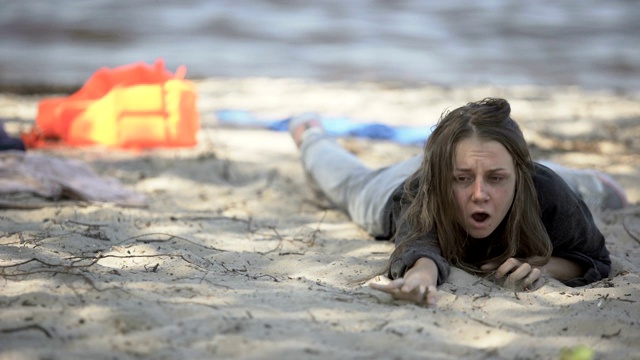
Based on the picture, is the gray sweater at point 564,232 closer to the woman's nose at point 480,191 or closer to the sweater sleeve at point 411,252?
the sweater sleeve at point 411,252

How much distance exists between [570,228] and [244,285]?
1.28m

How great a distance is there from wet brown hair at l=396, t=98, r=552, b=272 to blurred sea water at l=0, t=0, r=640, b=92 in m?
5.70

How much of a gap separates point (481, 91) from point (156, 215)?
457cm

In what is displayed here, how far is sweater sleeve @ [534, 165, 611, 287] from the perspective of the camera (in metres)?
3.08

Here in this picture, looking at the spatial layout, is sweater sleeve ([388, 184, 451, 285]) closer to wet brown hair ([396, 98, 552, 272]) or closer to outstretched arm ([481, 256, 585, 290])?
wet brown hair ([396, 98, 552, 272])

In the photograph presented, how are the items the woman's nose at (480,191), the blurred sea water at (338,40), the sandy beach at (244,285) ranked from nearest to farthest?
the sandy beach at (244,285)
the woman's nose at (480,191)
the blurred sea water at (338,40)

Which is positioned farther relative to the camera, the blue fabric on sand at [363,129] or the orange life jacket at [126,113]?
the blue fabric on sand at [363,129]

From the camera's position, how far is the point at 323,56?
10367 mm

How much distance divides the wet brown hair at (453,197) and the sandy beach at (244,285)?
0.52 ft

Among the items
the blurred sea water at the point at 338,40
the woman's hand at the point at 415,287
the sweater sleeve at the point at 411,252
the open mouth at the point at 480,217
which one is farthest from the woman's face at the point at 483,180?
the blurred sea water at the point at 338,40

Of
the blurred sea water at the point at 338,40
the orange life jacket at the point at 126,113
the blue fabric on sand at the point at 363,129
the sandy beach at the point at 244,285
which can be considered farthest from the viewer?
the blurred sea water at the point at 338,40

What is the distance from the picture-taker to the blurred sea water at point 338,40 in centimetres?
931

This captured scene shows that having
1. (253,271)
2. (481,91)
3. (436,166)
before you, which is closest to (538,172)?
(436,166)

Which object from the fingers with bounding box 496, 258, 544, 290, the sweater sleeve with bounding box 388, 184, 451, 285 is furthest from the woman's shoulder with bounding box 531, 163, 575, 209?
the sweater sleeve with bounding box 388, 184, 451, 285
